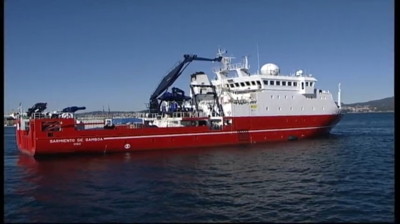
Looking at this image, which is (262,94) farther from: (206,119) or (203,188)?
(203,188)

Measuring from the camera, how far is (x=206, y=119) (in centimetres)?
3005

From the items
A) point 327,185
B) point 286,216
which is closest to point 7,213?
point 286,216

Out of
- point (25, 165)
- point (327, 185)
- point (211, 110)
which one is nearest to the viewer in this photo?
point (327, 185)

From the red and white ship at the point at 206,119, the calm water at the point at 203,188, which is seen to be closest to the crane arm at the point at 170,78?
the red and white ship at the point at 206,119

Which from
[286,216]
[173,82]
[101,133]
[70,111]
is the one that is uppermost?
[173,82]

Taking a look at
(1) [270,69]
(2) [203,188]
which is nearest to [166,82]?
(1) [270,69]

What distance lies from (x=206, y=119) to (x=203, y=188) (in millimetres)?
15536

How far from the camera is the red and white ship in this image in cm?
2480

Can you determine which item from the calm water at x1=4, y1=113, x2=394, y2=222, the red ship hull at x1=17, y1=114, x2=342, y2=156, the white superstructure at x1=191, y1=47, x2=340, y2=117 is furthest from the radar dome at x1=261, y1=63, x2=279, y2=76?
the calm water at x1=4, y1=113, x2=394, y2=222

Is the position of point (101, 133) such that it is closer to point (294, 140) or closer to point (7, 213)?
point (7, 213)

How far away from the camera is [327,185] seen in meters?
15.1

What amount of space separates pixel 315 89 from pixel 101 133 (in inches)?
864

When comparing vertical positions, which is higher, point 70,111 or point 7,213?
point 70,111

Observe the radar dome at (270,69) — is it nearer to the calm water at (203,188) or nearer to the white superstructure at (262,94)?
the white superstructure at (262,94)
